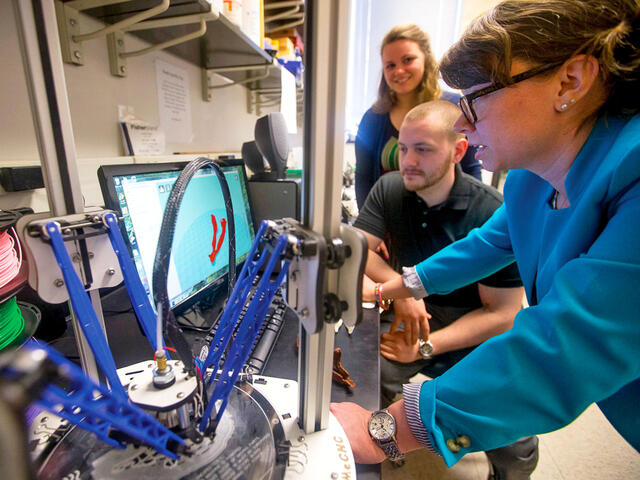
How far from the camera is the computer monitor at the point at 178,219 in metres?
0.59

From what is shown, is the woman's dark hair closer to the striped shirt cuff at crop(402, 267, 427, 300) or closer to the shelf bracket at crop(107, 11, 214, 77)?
the striped shirt cuff at crop(402, 267, 427, 300)

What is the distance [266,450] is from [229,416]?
7 centimetres

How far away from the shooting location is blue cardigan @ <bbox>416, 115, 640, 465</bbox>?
1.36 feet

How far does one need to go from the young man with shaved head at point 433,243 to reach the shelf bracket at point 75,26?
84cm

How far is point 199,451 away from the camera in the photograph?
380 mm

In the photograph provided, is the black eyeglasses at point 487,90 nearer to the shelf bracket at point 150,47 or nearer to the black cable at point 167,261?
the black cable at point 167,261

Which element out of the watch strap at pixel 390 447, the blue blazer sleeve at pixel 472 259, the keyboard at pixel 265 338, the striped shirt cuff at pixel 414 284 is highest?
the blue blazer sleeve at pixel 472 259

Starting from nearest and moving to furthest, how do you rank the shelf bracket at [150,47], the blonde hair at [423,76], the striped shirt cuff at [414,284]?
the shelf bracket at [150,47]
the striped shirt cuff at [414,284]
the blonde hair at [423,76]

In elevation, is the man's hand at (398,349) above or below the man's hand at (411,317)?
below

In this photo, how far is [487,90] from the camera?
617 millimetres

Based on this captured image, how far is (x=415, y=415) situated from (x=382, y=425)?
0.19 ft

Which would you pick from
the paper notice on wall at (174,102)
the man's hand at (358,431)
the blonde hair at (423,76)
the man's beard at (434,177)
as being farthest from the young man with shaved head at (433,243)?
the paper notice on wall at (174,102)

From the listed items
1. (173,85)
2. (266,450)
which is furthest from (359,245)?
(173,85)

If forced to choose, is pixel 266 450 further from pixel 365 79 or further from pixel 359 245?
pixel 365 79
